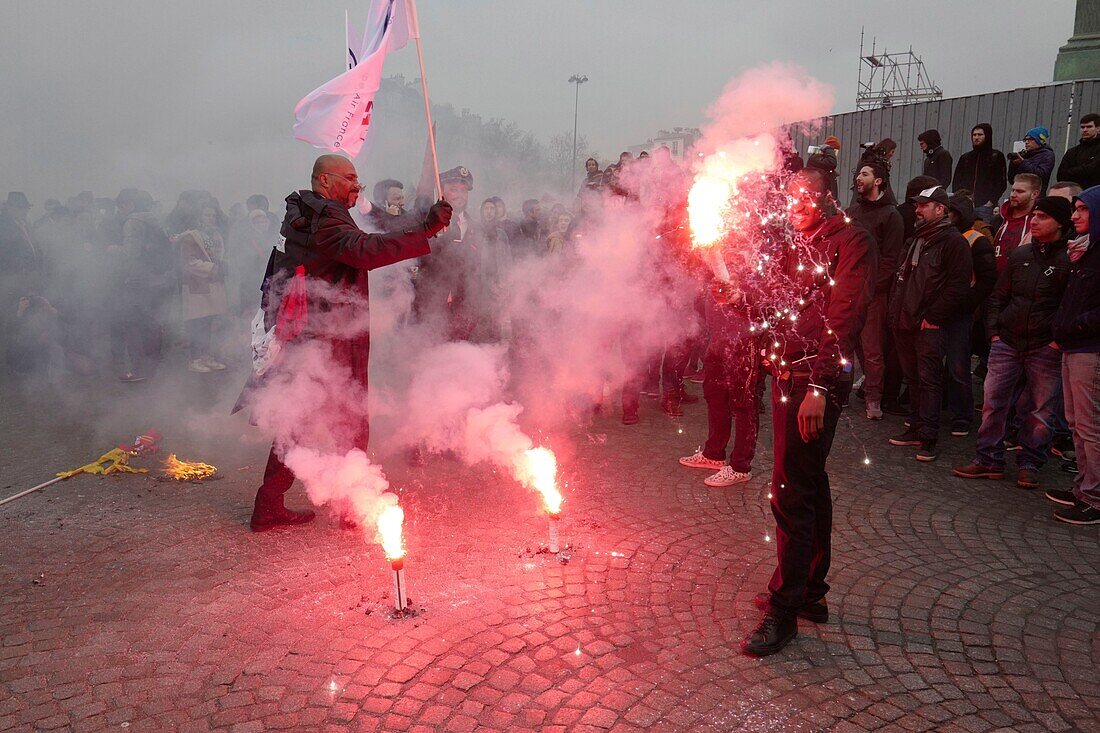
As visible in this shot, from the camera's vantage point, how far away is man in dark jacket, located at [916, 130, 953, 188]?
10180 mm

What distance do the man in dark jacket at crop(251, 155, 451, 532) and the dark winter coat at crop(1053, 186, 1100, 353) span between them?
14.2ft

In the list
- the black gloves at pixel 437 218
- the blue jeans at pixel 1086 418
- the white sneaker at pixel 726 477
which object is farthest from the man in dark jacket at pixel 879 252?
the black gloves at pixel 437 218

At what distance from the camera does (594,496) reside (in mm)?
5535

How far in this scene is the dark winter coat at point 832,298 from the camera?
3.50 metres

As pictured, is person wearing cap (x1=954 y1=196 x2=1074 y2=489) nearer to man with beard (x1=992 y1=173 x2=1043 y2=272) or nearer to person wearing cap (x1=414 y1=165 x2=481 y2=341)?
man with beard (x1=992 y1=173 x2=1043 y2=272)

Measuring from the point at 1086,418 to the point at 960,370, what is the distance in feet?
6.21

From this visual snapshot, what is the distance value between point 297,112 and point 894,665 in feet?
15.9

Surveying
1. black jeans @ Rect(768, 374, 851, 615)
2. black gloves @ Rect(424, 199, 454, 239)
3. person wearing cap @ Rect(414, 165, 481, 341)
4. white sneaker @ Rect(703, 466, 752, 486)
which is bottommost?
white sneaker @ Rect(703, 466, 752, 486)

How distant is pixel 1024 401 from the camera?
610 centimetres

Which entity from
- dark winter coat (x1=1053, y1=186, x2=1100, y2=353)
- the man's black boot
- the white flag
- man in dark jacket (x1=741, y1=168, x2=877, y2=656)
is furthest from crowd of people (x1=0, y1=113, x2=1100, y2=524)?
the white flag

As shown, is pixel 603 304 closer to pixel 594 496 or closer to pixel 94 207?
pixel 594 496

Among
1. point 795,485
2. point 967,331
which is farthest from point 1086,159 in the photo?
point 795,485

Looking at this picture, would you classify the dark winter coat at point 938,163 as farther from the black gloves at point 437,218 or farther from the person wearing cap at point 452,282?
the black gloves at point 437,218

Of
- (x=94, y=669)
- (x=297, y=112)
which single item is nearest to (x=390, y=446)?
(x=297, y=112)
